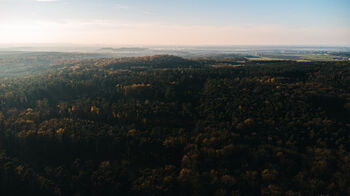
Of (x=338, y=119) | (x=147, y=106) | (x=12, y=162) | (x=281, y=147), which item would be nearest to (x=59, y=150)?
(x=12, y=162)

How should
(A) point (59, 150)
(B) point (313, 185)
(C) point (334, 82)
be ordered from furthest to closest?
(C) point (334, 82)
(A) point (59, 150)
(B) point (313, 185)

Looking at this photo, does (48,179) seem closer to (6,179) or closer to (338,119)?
(6,179)

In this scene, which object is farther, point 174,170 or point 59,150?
point 59,150

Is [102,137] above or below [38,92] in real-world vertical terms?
below

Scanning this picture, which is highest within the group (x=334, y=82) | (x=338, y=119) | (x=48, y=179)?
(x=334, y=82)

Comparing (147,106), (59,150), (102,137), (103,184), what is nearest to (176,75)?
(147,106)

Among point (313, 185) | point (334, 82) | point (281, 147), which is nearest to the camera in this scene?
point (313, 185)
